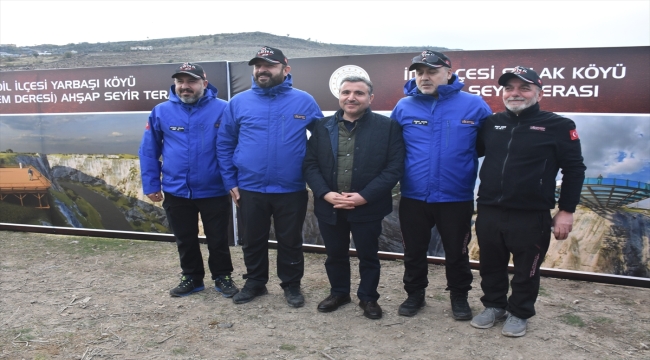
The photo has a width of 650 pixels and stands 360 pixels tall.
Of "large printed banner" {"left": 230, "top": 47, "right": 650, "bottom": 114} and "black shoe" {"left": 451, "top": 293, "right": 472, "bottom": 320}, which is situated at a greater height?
"large printed banner" {"left": 230, "top": 47, "right": 650, "bottom": 114}

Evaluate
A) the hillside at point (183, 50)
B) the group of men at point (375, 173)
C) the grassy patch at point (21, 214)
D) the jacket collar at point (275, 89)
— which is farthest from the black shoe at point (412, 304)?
the hillside at point (183, 50)

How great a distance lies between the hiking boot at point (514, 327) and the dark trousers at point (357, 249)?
0.90 metres

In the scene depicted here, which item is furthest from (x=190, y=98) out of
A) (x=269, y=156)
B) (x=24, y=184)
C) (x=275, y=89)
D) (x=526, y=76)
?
→ (x=24, y=184)

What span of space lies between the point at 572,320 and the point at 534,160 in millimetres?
1341

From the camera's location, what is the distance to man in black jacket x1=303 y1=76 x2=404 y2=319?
3.43 metres

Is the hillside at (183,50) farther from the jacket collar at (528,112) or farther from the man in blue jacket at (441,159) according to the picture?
the jacket collar at (528,112)

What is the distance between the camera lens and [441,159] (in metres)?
3.37

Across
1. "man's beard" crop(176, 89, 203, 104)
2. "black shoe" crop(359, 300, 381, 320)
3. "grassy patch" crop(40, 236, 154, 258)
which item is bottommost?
"black shoe" crop(359, 300, 381, 320)

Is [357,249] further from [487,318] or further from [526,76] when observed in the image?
[526,76]

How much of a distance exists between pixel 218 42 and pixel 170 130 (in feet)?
58.2

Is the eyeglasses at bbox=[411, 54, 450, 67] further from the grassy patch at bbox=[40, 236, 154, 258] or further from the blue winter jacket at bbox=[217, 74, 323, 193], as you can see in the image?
the grassy patch at bbox=[40, 236, 154, 258]

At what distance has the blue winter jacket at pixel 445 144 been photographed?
336cm

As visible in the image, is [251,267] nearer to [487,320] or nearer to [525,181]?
[487,320]

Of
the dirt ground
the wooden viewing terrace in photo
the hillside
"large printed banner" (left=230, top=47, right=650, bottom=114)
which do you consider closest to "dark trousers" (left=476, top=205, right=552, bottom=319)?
the dirt ground
